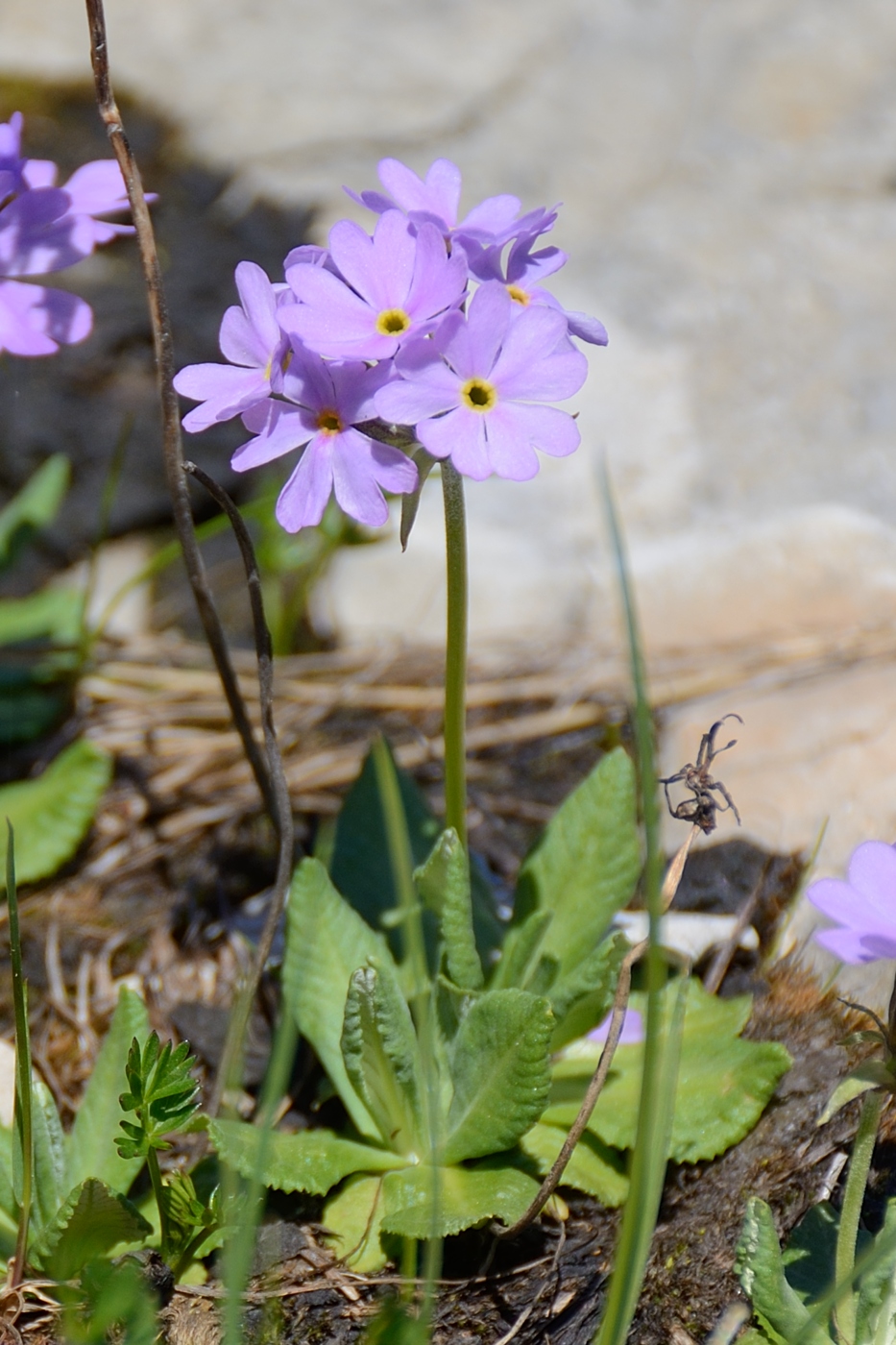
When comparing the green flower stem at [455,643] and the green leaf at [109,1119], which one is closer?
the green flower stem at [455,643]

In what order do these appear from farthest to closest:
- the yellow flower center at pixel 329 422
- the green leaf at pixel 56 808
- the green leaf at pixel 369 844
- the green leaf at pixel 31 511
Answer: the green leaf at pixel 31 511, the green leaf at pixel 56 808, the green leaf at pixel 369 844, the yellow flower center at pixel 329 422

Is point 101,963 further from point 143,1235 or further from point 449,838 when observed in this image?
point 449,838

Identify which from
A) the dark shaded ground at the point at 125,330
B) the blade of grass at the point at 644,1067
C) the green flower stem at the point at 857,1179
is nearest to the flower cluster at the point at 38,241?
the blade of grass at the point at 644,1067

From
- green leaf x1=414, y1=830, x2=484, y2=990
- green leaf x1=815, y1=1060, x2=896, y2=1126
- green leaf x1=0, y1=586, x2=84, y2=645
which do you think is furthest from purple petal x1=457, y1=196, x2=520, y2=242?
green leaf x1=0, y1=586, x2=84, y2=645

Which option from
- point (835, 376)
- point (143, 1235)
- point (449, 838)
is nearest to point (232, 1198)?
point (143, 1235)

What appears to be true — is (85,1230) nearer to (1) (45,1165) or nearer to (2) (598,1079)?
(1) (45,1165)

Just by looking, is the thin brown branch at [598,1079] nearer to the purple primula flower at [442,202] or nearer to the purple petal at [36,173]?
the purple primula flower at [442,202]

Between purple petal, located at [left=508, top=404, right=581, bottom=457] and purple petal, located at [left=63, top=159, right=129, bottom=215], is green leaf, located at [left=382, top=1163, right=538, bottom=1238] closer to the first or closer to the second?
purple petal, located at [left=508, top=404, right=581, bottom=457]

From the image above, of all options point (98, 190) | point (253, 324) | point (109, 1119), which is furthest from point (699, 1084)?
point (98, 190)
